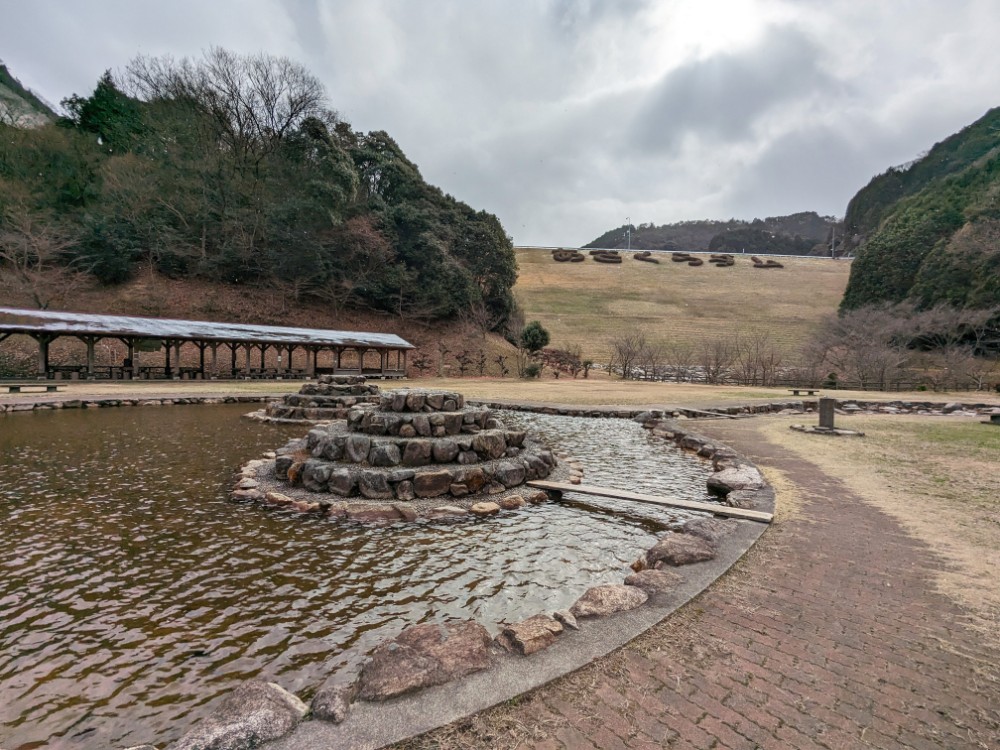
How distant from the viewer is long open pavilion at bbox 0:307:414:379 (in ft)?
64.6

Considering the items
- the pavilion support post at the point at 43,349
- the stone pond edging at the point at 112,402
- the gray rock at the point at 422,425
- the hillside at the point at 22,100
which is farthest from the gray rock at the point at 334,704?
the hillside at the point at 22,100

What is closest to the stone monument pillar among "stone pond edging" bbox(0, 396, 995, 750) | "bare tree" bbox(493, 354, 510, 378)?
"stone pond edging" bbox(0, 396, 995, 750)

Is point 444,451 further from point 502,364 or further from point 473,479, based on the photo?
point 502,364

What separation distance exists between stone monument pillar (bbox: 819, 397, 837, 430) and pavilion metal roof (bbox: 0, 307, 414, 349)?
2320 cm

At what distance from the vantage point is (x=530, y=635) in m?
2.62

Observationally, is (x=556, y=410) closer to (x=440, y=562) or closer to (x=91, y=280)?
(x=440, y=562)

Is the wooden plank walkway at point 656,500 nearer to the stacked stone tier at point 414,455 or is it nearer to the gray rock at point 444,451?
the stacked stone tier at point 414,455

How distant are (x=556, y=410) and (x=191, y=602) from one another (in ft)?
40.5

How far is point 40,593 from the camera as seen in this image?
3.46m

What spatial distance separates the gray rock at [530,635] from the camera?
2.55m

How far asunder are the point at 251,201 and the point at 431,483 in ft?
129

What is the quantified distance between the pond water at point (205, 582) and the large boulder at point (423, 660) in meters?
0.47

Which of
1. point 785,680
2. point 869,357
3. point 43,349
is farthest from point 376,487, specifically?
point 869,357

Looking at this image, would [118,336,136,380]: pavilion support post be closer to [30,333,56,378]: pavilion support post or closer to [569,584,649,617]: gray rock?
[30,333,56,378]: pavilion support post
